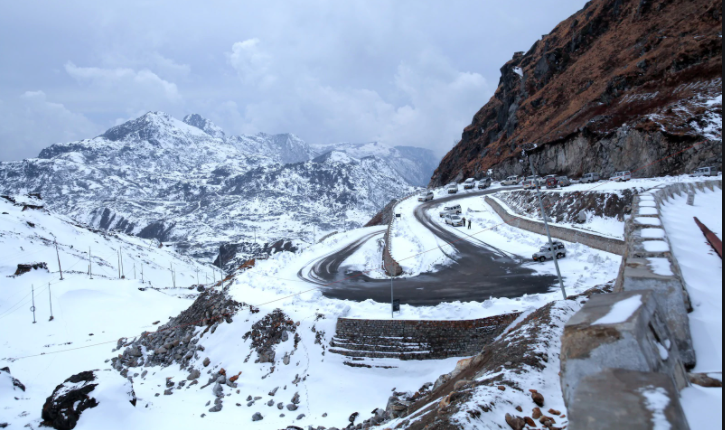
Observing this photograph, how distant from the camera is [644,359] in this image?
3195mm

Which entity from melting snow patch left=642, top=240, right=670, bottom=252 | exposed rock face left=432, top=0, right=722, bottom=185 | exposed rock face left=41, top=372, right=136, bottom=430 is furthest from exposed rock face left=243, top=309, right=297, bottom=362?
exposed rock face left=432, top=0, right=722, bottom=185

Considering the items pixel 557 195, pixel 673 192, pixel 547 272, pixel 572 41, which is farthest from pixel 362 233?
pixel 572 41

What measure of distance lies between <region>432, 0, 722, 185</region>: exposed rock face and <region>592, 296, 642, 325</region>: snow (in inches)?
1560

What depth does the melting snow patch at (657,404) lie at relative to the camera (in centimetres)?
264

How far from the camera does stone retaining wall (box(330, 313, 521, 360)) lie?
15164 millimetres

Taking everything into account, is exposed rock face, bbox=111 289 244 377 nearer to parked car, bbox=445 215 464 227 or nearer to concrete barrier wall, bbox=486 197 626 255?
concrete barrier wall, bbox=486 197 626 255

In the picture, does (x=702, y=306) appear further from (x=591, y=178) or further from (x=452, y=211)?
(x=591, y=178)

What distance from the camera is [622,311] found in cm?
365

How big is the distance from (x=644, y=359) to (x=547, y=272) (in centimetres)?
2003

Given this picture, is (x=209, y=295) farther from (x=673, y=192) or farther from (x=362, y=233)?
(x=673, y=192)

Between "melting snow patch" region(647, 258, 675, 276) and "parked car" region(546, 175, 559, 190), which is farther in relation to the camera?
"parked car" region(546, 175, 559, 190)

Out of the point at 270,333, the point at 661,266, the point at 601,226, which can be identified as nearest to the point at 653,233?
the point at 661,266

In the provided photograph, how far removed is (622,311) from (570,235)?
24.8 m

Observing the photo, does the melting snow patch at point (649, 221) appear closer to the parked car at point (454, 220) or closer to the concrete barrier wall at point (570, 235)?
the concrete barrier wall at point (570, 235)
